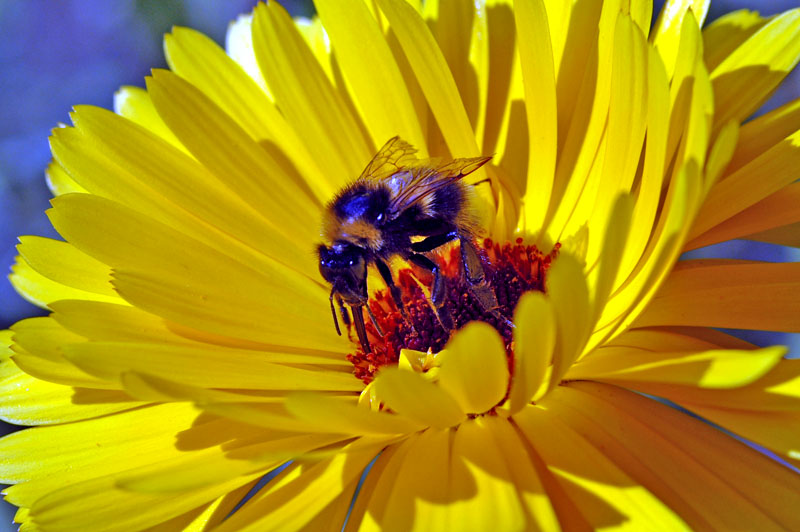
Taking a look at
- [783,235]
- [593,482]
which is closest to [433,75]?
[783,235]

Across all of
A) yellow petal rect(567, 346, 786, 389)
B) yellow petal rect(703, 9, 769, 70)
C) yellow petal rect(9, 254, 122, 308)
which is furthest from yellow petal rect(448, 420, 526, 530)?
yellow petal rect(703, 9, 769, 70)

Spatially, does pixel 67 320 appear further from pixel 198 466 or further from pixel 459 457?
pixel 459 457

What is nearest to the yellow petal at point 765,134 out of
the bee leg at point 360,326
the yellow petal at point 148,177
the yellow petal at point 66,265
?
the bee leg at point 360,326

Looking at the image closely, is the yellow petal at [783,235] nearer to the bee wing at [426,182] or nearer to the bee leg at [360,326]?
the bee wing at [426,182]

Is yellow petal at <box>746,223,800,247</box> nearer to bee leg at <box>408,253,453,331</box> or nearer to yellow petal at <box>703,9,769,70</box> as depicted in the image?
yellow petal at <box>703,9,769,70</box>

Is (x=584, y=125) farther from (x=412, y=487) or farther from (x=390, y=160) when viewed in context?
(x=412, y=487)
